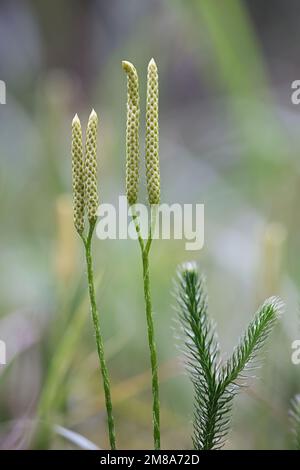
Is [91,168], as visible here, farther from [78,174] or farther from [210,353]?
[210,353]

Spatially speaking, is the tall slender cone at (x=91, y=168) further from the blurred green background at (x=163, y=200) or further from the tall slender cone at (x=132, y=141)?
the blurred green background at (x=163, y=200)

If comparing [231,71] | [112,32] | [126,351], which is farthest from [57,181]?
[112,32]

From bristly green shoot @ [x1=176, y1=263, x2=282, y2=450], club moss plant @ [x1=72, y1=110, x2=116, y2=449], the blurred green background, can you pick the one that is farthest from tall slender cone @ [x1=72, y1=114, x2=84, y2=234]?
the blurred green background

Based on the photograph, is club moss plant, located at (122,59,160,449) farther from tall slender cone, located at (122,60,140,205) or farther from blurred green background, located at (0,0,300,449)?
blurred green background, located at (0,0,300,449)

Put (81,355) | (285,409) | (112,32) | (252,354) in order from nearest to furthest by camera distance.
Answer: (252,354)
(285,409)
(81,355)
(112,32)

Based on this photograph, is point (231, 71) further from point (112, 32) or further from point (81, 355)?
point (112, 32)

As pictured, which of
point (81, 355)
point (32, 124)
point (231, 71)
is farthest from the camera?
point (32, 124)

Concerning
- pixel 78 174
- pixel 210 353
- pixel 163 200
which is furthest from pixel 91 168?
pixel 163 200
